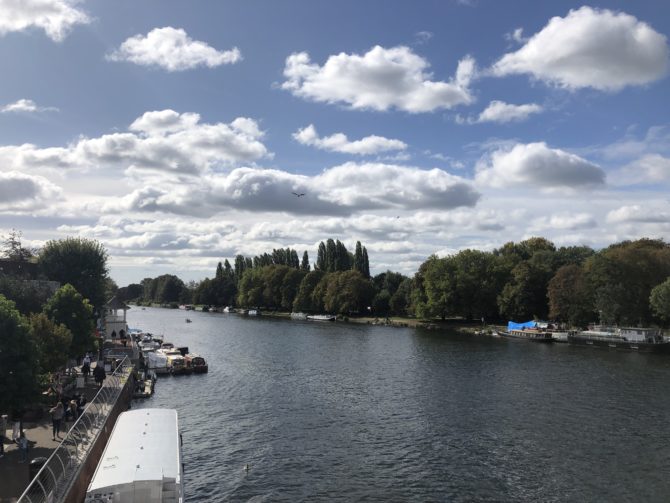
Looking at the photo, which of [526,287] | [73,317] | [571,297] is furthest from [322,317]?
[73,317]

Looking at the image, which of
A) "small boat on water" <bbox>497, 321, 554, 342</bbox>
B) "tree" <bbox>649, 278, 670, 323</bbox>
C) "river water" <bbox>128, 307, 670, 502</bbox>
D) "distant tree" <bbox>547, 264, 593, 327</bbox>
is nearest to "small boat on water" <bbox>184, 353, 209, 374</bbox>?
"river water" <bbox>128, 307, 670, 502</bbox>

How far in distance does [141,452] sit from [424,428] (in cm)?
2478

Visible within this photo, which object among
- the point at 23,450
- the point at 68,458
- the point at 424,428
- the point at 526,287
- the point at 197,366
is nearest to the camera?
the point at 68,458

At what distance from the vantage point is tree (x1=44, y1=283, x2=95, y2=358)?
198 ft

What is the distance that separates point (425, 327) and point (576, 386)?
88.3 m

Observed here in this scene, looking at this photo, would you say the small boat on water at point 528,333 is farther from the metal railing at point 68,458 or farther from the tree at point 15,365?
Result: the tree at point 15,365

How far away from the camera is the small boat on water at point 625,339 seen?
9788 centimetres

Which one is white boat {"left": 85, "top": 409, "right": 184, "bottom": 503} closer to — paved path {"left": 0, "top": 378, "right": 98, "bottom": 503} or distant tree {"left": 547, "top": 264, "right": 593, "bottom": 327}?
paved path {"left": 0, "top": 378, "right": 98, "bottom": 503}

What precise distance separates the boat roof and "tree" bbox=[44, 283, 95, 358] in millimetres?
30043

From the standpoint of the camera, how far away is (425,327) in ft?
492

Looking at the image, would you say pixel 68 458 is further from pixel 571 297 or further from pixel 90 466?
pixel 571 297

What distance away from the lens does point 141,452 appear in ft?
89.2

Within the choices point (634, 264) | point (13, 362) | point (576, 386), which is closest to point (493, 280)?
point (634, 264)

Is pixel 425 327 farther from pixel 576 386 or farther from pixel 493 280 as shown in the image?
pixel 576 386
